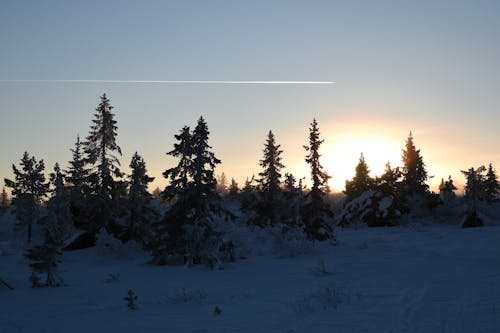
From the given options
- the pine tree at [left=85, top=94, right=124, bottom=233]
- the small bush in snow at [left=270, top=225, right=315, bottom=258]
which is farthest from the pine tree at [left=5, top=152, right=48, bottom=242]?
the small bush in snow at [left=270, top=225, right=315, bottom=258]

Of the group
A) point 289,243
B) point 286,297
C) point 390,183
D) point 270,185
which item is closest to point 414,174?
point 390,183

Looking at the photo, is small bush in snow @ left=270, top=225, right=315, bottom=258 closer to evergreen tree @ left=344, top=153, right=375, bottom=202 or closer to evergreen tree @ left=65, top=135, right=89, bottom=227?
evergreen tree @ left=65, top=135, right=89, bottom=227

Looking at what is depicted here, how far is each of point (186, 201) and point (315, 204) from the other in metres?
14.2

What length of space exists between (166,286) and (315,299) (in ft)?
22.6

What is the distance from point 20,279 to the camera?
62.2 ft

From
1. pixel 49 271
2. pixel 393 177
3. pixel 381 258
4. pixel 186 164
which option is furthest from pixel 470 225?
pixel 49 271

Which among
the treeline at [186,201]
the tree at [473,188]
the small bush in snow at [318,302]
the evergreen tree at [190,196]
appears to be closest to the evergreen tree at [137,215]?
the treeline at [186,201]

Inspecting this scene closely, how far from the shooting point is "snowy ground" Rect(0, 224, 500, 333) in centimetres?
891

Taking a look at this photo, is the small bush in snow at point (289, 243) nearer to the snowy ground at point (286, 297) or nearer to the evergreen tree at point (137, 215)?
the snowy ground at point (286, 297)

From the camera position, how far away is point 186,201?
Result: 78.0 ft

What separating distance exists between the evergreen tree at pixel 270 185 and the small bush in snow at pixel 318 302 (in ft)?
96.4

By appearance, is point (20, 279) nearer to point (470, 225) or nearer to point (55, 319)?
point (55, 319)

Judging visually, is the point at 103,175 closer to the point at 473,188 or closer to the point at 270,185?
the point at 270,185

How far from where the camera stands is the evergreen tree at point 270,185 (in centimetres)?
4112
